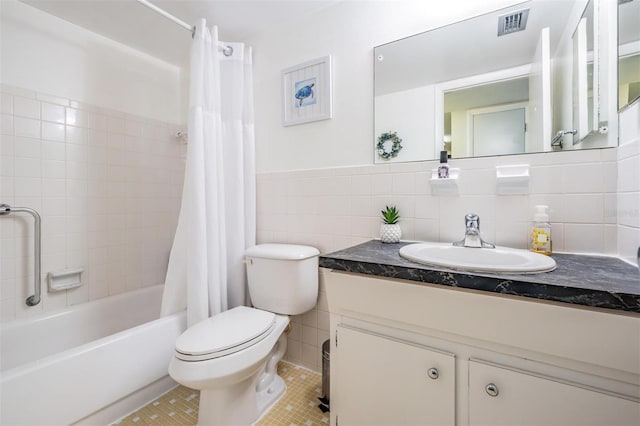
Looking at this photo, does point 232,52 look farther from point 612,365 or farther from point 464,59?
point 612,365

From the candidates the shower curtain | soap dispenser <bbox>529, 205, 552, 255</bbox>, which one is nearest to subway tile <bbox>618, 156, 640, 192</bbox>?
soap dispenser <bbox>529, 205, 552, 255</bbox>

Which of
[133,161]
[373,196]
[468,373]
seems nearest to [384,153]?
[373,196]

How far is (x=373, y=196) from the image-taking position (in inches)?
55.1

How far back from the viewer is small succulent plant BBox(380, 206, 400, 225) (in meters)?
1.30

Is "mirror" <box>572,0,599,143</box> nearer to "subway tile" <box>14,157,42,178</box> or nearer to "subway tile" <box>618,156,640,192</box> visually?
"subway tile" <box>618,156,640,192</box>

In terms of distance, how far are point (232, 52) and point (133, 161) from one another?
1.06 metres

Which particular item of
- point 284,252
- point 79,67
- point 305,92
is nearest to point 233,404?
point 284,252


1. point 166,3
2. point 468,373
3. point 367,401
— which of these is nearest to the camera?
point 468,373

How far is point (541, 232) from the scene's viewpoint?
3.30 feet

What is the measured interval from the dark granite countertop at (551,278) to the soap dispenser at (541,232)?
5 centimetres

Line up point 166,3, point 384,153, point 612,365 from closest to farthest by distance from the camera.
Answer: point 612,365
point 384,153
point 166,3

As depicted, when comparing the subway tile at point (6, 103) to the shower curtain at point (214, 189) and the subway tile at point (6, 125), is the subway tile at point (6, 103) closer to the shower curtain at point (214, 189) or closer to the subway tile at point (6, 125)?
the subway tile at point (6, 125)

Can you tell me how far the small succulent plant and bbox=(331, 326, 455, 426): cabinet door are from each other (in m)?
0.56

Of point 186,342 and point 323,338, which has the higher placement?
point 186,342
